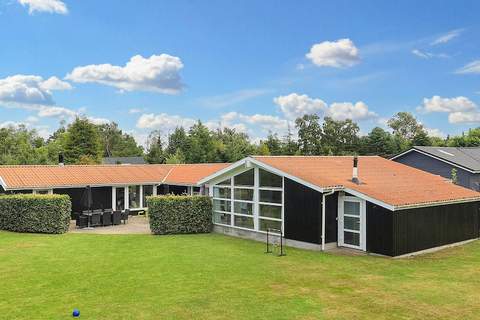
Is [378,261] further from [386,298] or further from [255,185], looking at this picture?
[255,185]

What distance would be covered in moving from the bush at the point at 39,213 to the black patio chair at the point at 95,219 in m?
1.81

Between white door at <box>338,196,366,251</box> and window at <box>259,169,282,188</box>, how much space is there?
8.10ft

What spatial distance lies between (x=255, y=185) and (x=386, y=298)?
900cm

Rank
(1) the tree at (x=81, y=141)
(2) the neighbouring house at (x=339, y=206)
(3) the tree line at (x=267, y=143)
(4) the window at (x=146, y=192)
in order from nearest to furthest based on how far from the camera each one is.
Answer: (2) the neighbouring house at (x=339, y=206) < (4) the window at (x=146, y=192) < (3) the tree line at (x=267, y=143) < (1) the tree at (x=81, y=141)

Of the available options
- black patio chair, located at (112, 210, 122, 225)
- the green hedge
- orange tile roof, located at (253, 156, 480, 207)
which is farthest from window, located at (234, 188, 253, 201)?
black patio chair, located at (112, 210, 122, 225)

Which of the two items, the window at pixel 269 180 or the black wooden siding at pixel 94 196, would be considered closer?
the window at pixel 269 180

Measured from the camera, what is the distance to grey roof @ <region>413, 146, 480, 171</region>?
30.4 metres

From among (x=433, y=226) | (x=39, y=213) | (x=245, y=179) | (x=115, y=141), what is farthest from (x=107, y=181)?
(x=115, y=141)

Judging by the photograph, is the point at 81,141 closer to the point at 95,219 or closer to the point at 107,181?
the point at 107,181

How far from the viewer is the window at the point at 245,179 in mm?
18500

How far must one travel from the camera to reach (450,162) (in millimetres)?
30391

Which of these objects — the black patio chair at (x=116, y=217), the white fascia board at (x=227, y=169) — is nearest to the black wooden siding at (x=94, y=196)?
the black patio chair at (x=116, y=217)

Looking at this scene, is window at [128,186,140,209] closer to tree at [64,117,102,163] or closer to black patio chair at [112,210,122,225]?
black patio chair at [112,210,122,225]

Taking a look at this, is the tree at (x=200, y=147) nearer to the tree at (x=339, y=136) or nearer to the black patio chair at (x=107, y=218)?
the tree at (x=339, y=136)
